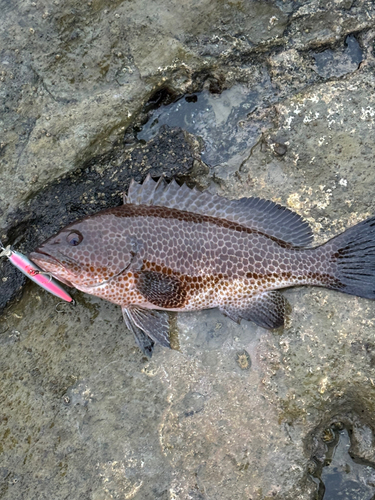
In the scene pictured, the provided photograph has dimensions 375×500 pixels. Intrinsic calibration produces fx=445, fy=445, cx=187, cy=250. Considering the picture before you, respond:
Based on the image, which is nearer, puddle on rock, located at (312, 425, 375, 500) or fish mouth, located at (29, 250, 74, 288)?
fish mouth, located at (29, 250, 74, 288)

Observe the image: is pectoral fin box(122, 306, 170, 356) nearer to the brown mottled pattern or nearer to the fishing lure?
the brown mottled pattern

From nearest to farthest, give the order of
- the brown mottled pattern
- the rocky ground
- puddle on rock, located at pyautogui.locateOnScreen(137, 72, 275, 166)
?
the rocky ground, the brown mottled pattern, puddle on rock, located at pyautogui.locateOnScreen(137, 72, 275, 166)

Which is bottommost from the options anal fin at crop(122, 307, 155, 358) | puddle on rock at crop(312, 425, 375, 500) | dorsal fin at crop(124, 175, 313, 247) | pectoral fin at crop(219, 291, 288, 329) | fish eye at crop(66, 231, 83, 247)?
puddle on rock at crop(312, 425, 375, 500)

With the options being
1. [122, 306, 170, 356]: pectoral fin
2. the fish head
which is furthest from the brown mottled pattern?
[122, 306, 170, 356]: pectoral fin

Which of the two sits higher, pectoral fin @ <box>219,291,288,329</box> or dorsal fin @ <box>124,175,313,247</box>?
dorsal fin @ <box>124,175,313,247</box>

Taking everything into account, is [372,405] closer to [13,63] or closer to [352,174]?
[352,174]

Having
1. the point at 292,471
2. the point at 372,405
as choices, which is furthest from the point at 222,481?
the point at 372,405
